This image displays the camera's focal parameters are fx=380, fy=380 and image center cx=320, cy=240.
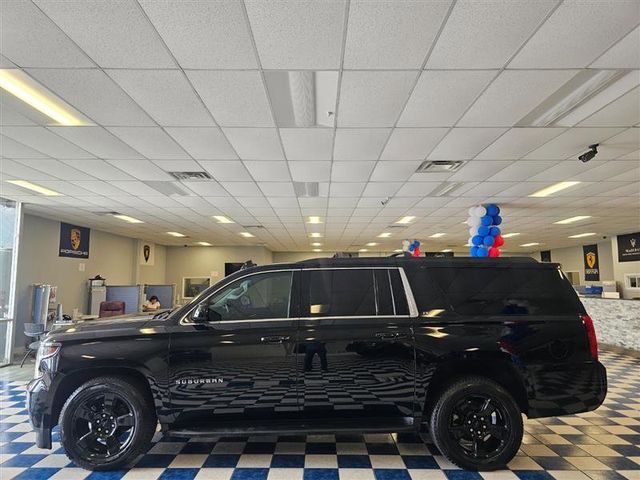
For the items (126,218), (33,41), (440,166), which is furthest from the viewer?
(126,218)

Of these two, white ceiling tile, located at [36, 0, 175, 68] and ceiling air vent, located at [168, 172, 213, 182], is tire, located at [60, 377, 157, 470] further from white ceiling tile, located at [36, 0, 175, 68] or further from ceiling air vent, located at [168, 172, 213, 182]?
ceiling air vent, located at [168, 172, 213, 182]

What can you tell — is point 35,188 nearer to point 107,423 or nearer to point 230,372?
point 107,423

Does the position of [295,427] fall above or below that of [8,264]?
below

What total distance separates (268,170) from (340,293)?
3008 millimetres

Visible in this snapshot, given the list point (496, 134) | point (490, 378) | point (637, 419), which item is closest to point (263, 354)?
point (490, 378)

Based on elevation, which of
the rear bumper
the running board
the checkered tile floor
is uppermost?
the rear bumper

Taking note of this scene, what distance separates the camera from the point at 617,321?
26.0ft

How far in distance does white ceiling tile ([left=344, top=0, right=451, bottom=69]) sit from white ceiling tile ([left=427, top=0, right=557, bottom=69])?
0.11m

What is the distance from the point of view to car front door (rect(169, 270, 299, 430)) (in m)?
2.87

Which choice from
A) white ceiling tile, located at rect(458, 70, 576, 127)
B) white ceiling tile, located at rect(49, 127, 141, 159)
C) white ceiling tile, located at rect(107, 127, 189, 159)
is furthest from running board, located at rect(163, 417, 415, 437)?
white ceiling tile, located at rect(49, 127, 141, 159)

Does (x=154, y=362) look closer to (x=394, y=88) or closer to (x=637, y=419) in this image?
(x=394, y=88)

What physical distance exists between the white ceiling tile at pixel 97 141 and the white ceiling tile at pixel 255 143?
134 cm

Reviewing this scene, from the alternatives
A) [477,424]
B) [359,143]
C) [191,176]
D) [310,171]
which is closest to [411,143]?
[359,143]

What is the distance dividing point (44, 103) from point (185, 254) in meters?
13.8
